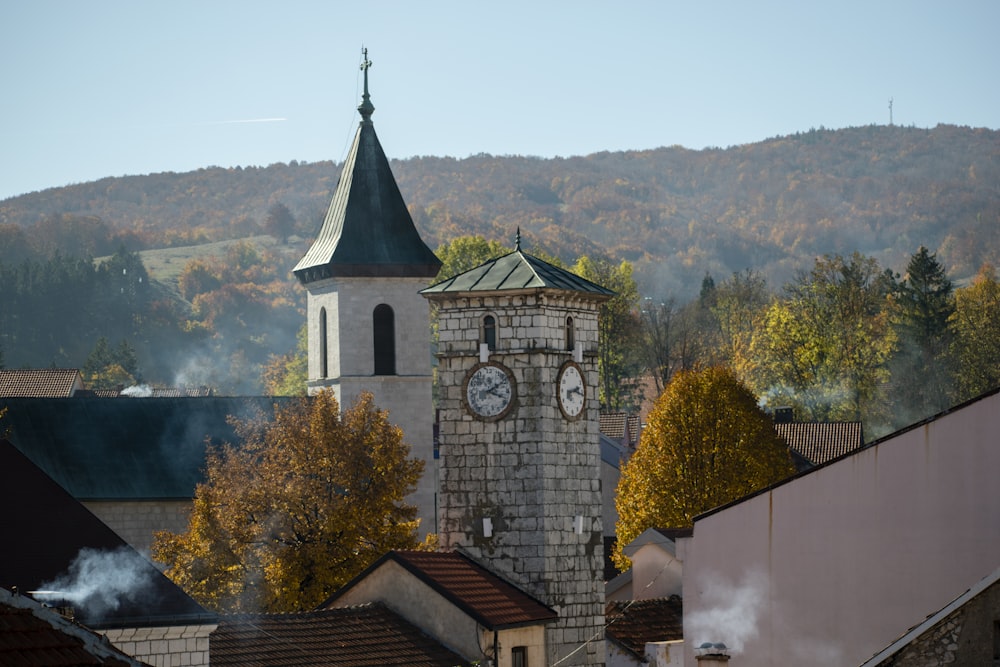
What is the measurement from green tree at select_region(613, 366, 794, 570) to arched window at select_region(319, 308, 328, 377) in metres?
9.41

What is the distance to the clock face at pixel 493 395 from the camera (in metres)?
34.7

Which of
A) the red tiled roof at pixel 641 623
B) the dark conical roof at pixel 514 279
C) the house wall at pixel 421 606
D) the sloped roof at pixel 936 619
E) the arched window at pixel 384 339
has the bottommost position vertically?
the red tiled roof at pixel 641 623

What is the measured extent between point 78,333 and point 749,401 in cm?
10911

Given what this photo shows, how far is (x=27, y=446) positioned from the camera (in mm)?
53469

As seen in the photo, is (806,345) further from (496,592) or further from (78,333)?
(78,333)

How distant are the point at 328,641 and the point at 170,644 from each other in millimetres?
2874

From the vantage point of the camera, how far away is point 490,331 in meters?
35.1

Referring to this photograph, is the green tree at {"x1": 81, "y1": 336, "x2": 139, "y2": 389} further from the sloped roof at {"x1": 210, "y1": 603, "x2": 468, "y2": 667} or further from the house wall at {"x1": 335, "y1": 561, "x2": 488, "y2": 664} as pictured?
the sloped roof at {"x1": 210, "y1": 603, "x2": 468, "y2": 667}

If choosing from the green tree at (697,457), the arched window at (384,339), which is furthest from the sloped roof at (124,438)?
the green tree at (697,457)

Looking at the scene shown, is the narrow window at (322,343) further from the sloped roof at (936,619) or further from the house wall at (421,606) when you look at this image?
the sloped roof at (936,619)

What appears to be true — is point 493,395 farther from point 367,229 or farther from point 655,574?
point 367,229

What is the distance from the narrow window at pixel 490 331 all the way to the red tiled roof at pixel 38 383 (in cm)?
4731

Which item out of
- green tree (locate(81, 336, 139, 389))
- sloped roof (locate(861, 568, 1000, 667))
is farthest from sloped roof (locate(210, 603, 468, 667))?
green tree (locate(81, 336, 139, 389))

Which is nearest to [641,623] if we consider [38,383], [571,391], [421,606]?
[571,391]
